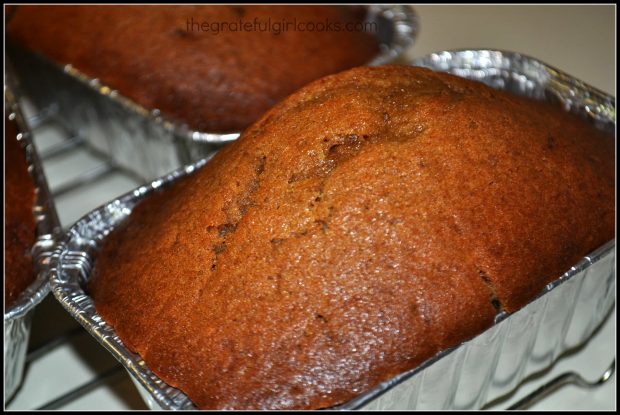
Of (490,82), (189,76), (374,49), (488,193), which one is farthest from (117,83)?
(488,193)

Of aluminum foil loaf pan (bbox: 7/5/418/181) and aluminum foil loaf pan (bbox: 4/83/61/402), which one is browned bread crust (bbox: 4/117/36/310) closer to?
aluminum foil loaf pan (bbox: 4/83/61/402)

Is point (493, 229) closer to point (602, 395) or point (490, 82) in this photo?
point (602, 395)

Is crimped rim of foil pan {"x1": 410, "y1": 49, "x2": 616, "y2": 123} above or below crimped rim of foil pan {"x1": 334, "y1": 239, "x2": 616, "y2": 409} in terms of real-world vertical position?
above

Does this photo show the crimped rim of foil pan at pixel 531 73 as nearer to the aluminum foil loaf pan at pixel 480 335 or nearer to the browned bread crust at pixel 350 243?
the aluminum foil loaf pan at pixel 480 335

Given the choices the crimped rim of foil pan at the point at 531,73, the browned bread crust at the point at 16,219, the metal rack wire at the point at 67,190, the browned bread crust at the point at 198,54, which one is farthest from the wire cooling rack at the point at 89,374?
the browned bread crust at the point at 198,54

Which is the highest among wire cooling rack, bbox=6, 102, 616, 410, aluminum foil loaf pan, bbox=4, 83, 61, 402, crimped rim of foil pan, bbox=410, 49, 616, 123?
crimped rim of foil pan, bbox=410, 49, 616, 123

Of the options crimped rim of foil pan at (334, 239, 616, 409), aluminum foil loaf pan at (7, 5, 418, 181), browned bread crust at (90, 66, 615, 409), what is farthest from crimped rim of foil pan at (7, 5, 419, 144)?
crimped rim of foil pan at (334, 239, 616, 409)

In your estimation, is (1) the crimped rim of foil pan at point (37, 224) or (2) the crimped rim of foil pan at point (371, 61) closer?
(1) the crimped rim of foil pan at point (37, 224)
